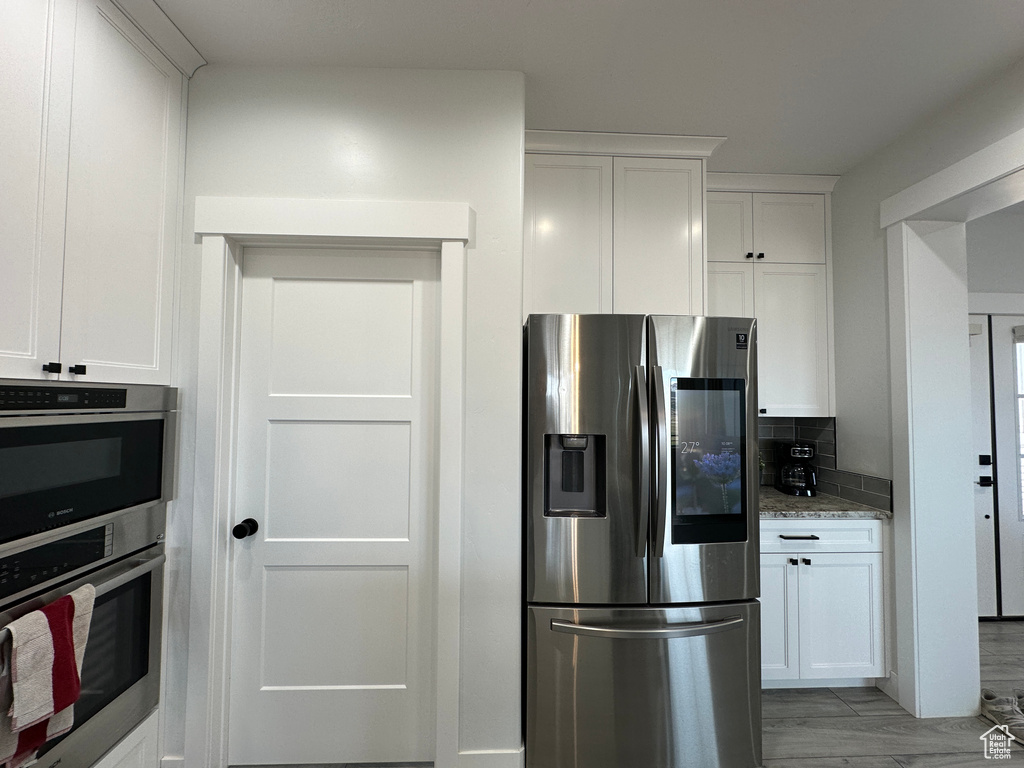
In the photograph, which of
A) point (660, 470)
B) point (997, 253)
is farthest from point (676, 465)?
point (997, 253)

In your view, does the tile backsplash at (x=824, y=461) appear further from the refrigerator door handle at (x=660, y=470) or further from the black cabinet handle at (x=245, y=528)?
the black cabinet handle at (x=245, y=528)

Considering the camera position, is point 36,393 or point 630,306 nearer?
point 36,393

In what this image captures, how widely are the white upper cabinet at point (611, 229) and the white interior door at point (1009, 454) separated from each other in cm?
257

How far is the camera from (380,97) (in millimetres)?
2016

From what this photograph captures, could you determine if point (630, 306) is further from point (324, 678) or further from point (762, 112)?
point (324, 678)

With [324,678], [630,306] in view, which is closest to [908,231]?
[630,306]

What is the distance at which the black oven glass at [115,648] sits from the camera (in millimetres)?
1507

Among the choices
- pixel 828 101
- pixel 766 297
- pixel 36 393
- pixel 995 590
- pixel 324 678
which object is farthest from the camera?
pixel 995 590

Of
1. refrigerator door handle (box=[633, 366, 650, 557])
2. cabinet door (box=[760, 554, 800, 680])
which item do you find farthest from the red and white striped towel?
cabinet door (box=[760, 554, 800, 680])

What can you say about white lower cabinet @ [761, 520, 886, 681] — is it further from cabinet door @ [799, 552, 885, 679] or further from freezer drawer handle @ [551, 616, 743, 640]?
freezer drawer handle @ [551, 616, 743, 640]

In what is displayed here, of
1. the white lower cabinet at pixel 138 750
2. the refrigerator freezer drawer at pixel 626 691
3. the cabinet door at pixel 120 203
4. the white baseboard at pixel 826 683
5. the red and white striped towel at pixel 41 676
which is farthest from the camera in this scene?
the white baseboard at pixel 826 683

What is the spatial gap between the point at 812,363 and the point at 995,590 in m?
2.16

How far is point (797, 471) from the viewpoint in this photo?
304 cm

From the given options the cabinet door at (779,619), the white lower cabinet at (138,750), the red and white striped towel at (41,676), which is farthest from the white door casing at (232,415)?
the cabinet door at (779,619)
